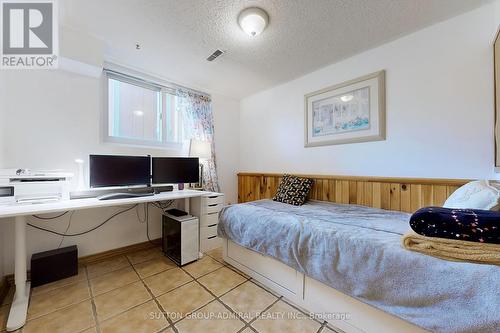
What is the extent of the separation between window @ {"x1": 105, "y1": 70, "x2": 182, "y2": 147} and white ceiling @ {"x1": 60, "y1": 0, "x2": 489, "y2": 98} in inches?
10.8

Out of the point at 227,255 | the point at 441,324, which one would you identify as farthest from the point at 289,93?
the point at 441,324

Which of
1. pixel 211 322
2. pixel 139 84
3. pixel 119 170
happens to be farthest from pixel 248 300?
pixel 139 84

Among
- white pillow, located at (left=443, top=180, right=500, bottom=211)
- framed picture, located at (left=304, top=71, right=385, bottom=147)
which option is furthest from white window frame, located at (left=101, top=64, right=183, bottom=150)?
white pillow, located at (left=443, top=180, right=500, bottom=211)

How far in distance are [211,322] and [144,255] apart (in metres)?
1.39

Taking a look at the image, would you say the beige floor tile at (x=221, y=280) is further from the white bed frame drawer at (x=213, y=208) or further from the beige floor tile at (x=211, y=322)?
the white bed frame drawer at (x=213, y=208)

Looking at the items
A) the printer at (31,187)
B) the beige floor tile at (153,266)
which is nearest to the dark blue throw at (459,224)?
the beige floor tile at (153,266)

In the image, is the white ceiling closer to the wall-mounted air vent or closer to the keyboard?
the wall-mounted air vent

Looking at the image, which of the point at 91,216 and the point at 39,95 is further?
the point at 91,216

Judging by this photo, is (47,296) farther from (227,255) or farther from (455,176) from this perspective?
(455,176)

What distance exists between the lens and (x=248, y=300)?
4.96ft

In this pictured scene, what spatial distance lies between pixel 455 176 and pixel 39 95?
3.72 metres

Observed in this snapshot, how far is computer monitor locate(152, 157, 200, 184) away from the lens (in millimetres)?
2357

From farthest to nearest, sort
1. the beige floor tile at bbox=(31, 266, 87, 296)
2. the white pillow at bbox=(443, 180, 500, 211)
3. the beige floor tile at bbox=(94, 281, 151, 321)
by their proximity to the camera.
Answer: the beige floor tile at bbox=(31, 266, 87, 296)
the beige floor tile at bbox=(94, 281, 151, 321)
the white pillow at bbox=(443, 180, 500, 211)

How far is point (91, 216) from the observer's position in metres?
2.10
